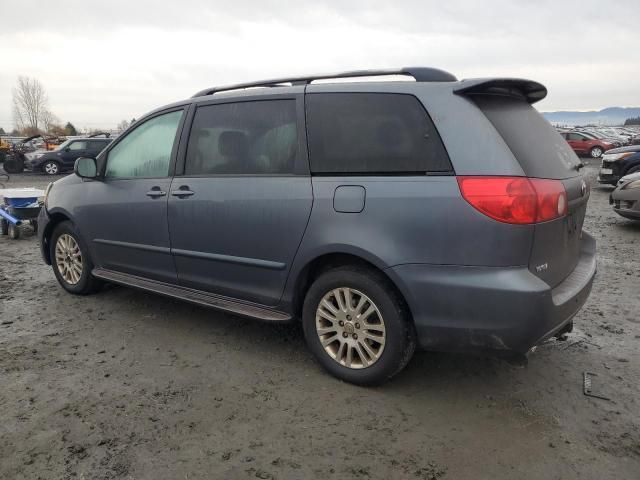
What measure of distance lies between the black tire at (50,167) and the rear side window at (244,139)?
20977 millimetres

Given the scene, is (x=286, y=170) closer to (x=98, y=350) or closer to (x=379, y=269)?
(x=379, y=269)

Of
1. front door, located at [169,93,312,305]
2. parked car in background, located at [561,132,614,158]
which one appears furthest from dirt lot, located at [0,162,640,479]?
parked car in background, located at [561,132,614,158]

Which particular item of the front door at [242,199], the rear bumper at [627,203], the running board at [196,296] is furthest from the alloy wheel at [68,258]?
the rear bumper at [627,203]

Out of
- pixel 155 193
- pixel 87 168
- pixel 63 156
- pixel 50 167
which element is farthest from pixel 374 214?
pixel 50 167

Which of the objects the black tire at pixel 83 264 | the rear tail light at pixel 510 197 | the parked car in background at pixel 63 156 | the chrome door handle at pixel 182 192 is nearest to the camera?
the rear tail light at pixel 510 197

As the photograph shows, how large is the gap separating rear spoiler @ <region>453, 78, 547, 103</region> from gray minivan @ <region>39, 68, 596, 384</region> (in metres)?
0.01

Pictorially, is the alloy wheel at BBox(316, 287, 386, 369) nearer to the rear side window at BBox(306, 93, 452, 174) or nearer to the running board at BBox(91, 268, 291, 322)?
the running board at BBox(91, 268, 291, 322)

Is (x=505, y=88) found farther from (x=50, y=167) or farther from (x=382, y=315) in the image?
(x=50, y=167)

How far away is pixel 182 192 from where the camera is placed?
3.78 m

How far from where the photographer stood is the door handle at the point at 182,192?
374 cm

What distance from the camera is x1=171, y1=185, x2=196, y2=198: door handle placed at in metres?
3.74

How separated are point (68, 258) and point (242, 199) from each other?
2.40 m

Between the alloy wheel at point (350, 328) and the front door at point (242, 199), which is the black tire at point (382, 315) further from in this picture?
the front door at point (242, 199)

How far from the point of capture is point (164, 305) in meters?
4.64
